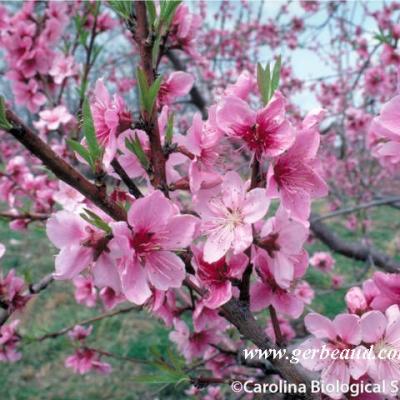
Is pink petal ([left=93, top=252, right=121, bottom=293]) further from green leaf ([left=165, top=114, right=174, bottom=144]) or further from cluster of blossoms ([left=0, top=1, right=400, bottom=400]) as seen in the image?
green leaf ([left=165, top=114, right=174, bottom=144])

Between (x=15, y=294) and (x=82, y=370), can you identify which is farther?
(x=82, y=370)

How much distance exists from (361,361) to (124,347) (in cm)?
385

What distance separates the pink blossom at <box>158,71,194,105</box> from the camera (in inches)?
51.3

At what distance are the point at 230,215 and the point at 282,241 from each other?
0.12 m

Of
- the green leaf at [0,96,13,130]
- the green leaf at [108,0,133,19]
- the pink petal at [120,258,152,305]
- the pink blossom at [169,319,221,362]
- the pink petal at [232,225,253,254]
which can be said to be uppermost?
the green leaf at [108,0,133,19]

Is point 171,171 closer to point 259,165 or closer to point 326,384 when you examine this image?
point 259,165

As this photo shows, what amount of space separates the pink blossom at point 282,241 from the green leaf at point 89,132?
346mm

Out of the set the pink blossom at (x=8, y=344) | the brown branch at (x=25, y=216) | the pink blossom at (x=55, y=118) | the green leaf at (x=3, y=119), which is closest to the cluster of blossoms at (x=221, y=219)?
the green leaf at (x=3, y=119)

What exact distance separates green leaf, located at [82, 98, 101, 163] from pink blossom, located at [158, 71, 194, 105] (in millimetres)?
482

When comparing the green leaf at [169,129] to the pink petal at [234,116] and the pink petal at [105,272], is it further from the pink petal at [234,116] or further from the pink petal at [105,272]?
the pink petal at [105,272]

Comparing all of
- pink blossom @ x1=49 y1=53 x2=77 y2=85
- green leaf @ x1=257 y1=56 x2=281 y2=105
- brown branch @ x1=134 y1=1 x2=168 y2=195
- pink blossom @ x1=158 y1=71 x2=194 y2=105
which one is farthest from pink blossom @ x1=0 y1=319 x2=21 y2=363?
green leaf @ x1=257 y1=56 x2=281 y2=105

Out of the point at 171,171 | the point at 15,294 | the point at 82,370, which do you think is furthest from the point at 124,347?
the point at 171,171

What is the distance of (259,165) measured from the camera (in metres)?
0.94

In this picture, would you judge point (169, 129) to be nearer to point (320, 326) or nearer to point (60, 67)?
point (320, 326)
